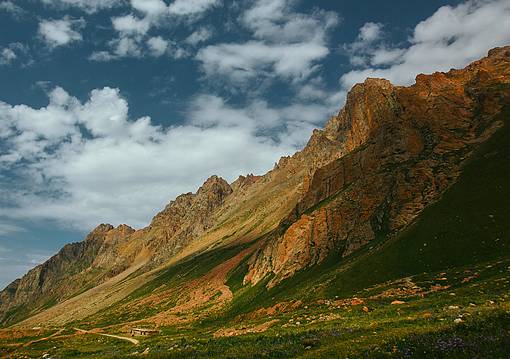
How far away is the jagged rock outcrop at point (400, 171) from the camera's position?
8212cm

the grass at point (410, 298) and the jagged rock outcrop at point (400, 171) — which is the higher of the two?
the jagged rock outcrop at point (400, 171)

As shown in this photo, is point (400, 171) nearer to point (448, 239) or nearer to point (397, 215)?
point (397, 215)

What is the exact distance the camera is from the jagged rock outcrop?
269 ft

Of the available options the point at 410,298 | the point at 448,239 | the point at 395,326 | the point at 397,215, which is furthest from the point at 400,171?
the point at 395,326

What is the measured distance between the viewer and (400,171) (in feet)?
293

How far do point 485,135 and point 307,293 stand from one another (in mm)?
56755

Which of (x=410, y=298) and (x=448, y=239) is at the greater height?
(x=448, y=239)

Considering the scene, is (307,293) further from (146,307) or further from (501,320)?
(146,307)

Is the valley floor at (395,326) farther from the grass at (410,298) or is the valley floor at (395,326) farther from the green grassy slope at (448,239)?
the green grassy slope at (448,239)

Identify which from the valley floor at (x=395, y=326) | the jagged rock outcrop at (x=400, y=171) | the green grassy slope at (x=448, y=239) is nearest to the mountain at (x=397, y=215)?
the green grassy slope at (x=448, y=239)

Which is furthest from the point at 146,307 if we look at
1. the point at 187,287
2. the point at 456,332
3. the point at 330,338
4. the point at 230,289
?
the point at 456,332

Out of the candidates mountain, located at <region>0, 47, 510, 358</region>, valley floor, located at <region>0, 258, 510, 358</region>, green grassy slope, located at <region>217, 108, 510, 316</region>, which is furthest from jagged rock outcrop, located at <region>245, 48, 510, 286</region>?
valley floor, located at <region>0, 258, 510, 358</region>

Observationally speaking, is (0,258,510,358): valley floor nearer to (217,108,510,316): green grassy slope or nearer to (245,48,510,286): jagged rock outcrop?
(217,108,510,316): green grassy slope

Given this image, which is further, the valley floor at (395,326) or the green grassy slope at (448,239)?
the green grassy slope at (448,239)
